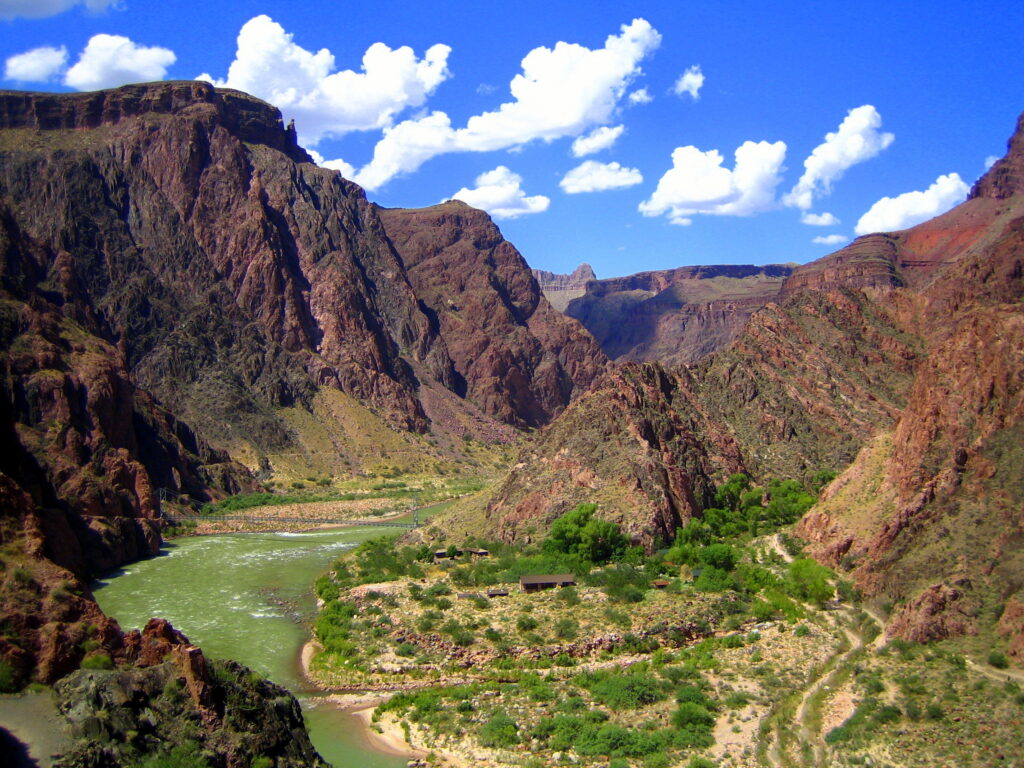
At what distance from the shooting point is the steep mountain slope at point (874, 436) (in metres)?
48.8

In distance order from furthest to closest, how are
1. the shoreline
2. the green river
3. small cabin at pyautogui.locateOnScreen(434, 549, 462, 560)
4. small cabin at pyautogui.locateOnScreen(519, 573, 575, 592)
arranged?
small cabin at pyautogui.locateOnScreen(434, 549, 462, 560) < small cabin at pyautogui.locateOnScreen(519, 573, 575, 592) < the green river < the shoreline

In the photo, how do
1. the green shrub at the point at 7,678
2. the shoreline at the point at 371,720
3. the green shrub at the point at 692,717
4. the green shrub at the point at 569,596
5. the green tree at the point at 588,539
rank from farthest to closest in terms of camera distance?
1. the green tree at the point at 588,539
2. the green shrub at the point at 569,596
3. the shoreline at the point at 371,720
4. the green shrub at the point at 692,717
5. the green shrub at the point at 7,678

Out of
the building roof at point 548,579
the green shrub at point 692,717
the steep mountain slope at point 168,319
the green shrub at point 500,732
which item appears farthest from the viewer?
the steep mountain slope at point 168,319

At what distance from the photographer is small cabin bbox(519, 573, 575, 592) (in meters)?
62.8

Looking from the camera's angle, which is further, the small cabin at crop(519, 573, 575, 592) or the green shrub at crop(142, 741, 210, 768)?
the small cabin at crop(519, 573, 575, 592)

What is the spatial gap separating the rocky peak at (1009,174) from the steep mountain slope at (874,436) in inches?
3688

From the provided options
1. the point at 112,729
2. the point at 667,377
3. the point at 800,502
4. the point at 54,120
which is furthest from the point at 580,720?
the point at 54,120

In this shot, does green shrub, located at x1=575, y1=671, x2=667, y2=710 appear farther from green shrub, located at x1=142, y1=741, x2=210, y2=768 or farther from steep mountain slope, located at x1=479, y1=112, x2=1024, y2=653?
green shrub, located at x1=142, y1=741, x2=210, y2=768

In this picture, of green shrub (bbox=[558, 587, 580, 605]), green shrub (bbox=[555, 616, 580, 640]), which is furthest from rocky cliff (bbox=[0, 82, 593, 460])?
green shrub (bbox=[555, 616, 580, 640])

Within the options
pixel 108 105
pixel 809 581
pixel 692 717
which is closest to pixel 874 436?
pixel 809 581

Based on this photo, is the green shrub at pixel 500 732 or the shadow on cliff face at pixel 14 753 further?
the green shrub at pixel 500 732

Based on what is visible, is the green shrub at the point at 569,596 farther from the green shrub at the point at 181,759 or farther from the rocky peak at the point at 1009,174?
the rocky peak at the point at 1009,174

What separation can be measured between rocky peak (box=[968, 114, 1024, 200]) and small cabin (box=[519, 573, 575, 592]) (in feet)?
515

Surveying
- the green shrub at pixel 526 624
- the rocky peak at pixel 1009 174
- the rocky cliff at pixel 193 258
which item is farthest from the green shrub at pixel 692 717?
the rocky peak at pixel 1009 174
